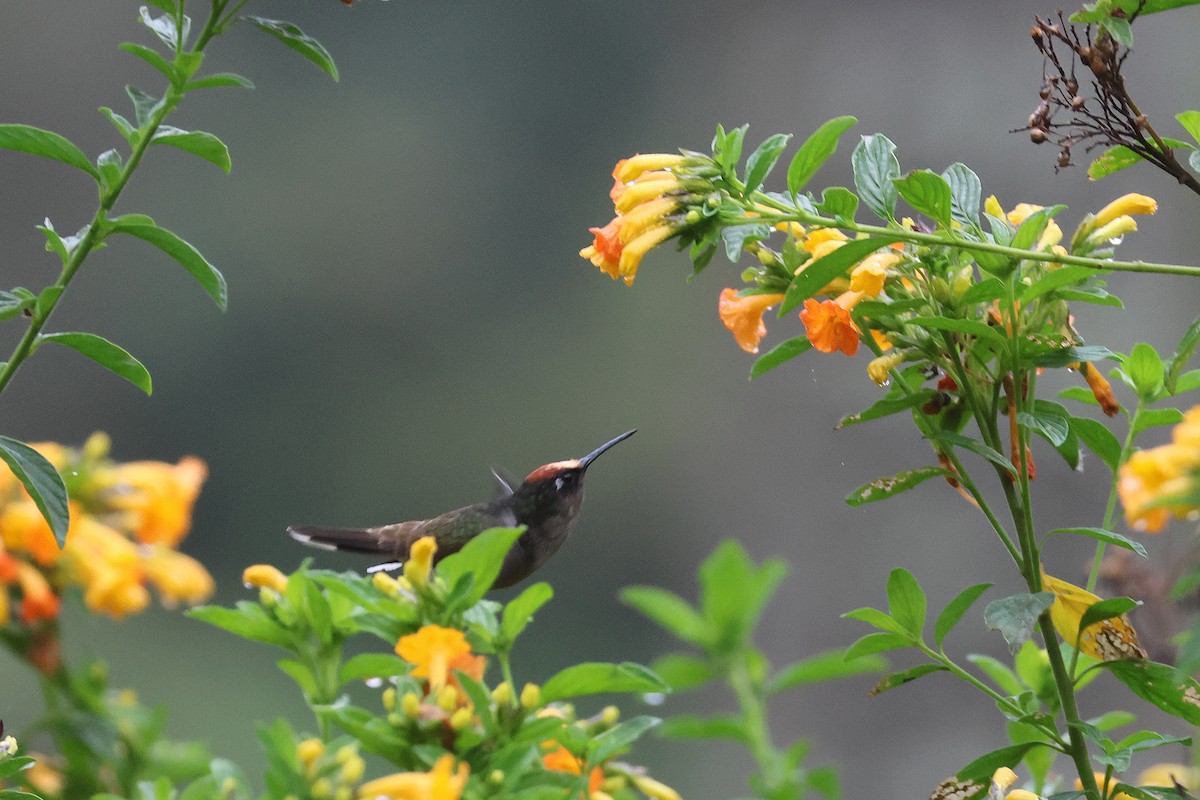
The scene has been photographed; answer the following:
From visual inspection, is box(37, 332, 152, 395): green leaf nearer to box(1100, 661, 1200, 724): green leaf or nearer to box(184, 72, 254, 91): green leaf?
box(184, 72, 254, 91): green leaf

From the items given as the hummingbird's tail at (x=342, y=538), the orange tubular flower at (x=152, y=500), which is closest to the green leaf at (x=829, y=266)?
the hummingbird's tail at (x=342, y=538)

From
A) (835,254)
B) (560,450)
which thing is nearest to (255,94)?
(560,450)

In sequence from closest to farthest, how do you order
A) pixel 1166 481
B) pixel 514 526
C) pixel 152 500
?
pixel 1166 481
pixel 514 526
pixel 152 500

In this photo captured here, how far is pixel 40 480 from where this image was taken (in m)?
0.63

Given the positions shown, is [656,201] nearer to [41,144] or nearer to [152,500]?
[41,144]

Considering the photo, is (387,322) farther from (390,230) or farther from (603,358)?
(603,358)

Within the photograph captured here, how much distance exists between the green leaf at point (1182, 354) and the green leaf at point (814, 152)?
20 centimetres

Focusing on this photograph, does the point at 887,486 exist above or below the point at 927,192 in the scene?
below

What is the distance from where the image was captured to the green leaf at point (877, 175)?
66 cm

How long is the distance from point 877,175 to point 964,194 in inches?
2.2

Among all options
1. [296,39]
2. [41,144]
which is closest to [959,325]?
[296,39]

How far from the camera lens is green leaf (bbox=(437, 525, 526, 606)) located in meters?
0.62

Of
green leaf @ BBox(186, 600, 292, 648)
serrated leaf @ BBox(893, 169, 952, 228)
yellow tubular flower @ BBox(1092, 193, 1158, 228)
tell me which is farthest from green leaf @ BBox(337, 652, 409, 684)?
yellow tubular flower @ BBox(1092, 193, 1158, 228)

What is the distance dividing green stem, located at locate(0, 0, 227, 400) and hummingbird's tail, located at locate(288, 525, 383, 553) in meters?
0.44
